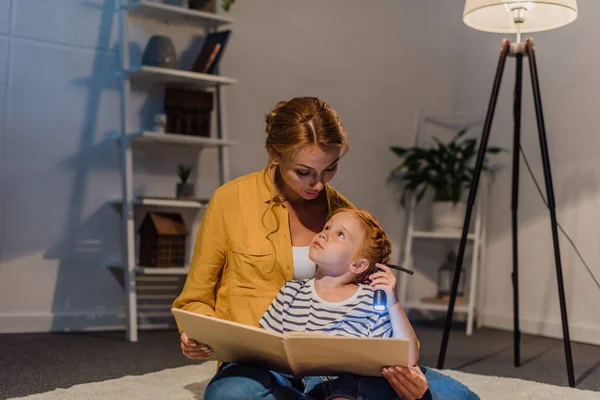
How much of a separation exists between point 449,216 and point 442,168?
265 mm

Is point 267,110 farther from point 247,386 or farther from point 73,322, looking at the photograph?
point 247,386

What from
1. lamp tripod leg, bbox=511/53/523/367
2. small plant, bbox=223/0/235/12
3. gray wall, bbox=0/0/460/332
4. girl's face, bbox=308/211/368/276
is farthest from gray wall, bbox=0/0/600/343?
girl's face, bbox=308/211/368/276

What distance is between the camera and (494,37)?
14.2ft

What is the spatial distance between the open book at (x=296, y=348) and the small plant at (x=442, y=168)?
2.67 meters

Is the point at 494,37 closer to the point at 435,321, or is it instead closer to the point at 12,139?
the point at 435,321

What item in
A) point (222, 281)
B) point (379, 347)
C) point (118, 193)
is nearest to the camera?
point (379, 347)

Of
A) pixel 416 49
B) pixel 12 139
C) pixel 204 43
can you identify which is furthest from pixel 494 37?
pixel 12 139

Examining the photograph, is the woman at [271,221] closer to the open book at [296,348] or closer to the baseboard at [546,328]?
the open book at [296,348]

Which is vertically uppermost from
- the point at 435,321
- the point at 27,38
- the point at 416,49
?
the point at 416,49

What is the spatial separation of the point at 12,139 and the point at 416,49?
240 centimetres

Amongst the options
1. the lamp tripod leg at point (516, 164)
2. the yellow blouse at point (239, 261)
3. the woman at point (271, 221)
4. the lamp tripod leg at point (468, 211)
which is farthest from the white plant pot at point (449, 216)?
the yellow blouse at point (239, 261)

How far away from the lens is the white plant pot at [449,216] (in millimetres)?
4039

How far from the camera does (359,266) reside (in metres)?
1.60

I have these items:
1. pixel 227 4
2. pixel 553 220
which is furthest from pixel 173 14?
pixel 553 220
